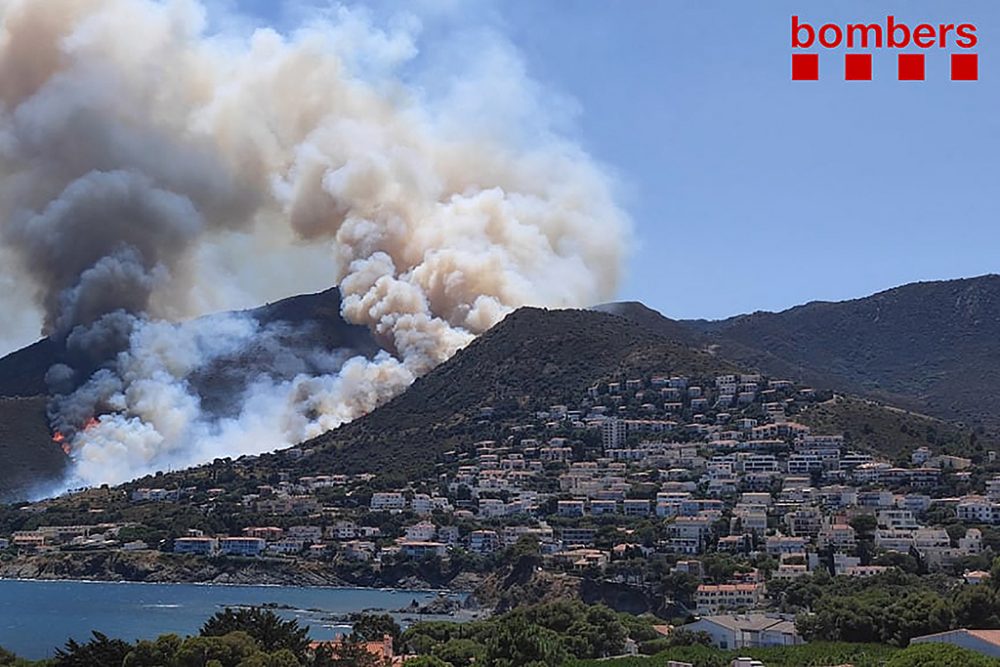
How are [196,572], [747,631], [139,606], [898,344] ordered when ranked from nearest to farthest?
[747,631], [139,606], [196,572], [898,344]

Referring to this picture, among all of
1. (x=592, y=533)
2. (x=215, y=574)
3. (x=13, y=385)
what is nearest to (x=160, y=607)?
(x=215, y=574)

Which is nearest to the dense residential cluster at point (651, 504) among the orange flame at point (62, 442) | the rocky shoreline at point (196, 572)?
the rocky shoreline at point (196, 572)

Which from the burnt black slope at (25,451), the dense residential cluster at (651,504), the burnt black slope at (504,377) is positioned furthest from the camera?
the burnt black slope at (25,451)

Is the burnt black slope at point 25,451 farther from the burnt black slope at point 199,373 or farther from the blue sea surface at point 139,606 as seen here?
the blue sea surface at point 139,606

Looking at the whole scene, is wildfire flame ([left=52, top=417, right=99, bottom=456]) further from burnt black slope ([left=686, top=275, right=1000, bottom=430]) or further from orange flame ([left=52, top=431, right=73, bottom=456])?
burnt black slope ([left=686, top=275, right=1000, bottom=430])

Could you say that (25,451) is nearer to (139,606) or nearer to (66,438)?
(66,438)

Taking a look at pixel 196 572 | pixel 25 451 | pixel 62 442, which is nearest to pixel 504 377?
pixel 196 572
